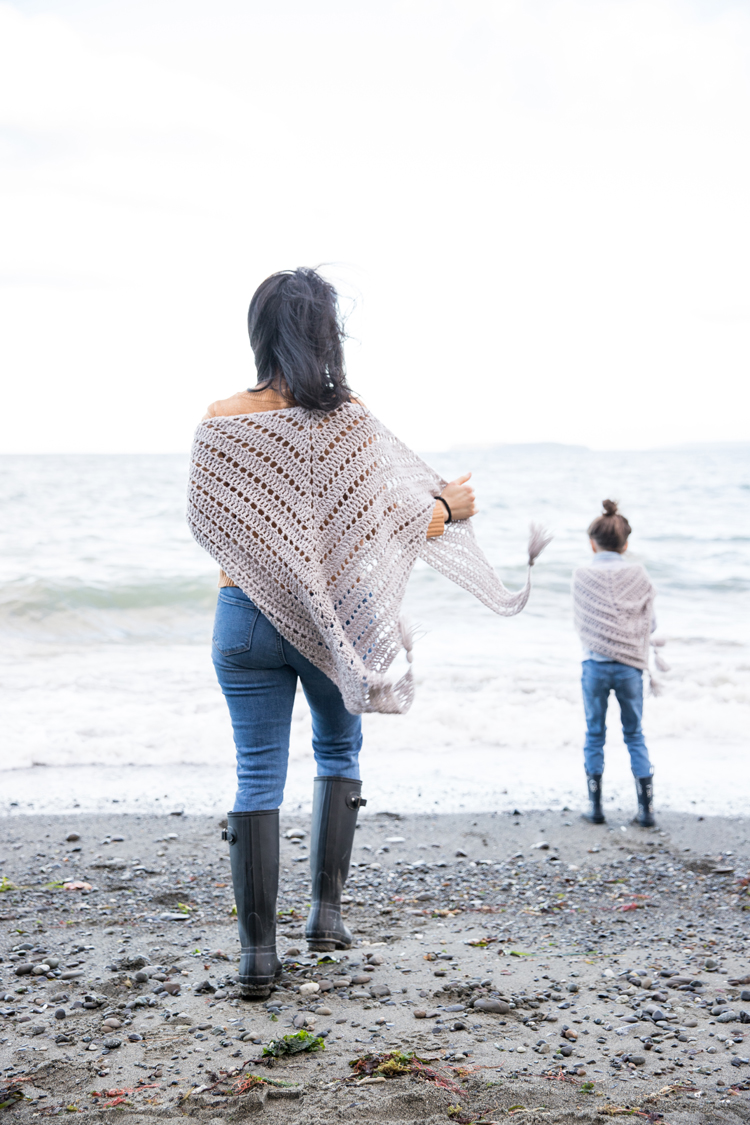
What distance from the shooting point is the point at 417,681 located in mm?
7293

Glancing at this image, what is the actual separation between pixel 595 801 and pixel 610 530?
1.45m

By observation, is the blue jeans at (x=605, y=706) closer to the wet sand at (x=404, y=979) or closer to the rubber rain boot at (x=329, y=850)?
the wet sand at (x=404, y=979)

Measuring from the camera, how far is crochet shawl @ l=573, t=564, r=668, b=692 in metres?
4.32

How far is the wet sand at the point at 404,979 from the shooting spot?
5.67ft

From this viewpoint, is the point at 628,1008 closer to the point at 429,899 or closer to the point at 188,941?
the point at 429,899

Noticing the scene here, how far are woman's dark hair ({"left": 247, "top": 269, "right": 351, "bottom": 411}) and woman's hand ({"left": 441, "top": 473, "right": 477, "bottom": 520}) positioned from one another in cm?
47

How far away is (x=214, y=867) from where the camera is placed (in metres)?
3.55

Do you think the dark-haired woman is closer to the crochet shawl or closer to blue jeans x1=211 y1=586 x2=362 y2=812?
the crochet shawl

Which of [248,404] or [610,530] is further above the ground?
[248,404]

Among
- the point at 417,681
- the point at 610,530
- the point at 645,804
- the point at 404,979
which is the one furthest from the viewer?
the point at 417,681

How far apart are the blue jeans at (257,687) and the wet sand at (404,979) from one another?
1.93ft

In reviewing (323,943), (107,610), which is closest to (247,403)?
(323,943)

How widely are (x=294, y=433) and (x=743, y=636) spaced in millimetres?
8811

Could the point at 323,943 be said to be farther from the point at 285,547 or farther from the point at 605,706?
the point at 605,706
